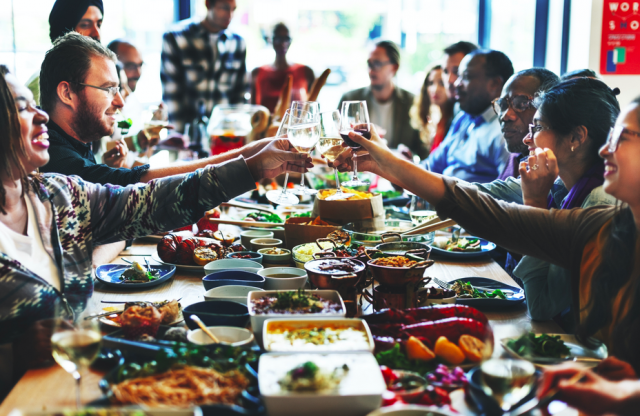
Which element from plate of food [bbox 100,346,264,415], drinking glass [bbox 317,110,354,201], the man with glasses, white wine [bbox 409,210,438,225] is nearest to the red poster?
the man with glasses

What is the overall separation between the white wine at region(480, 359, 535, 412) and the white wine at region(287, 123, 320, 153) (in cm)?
112

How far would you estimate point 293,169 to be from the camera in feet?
6.97

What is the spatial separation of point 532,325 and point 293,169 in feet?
3.31

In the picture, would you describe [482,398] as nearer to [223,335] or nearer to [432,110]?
[223,335]

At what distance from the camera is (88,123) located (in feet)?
7.83

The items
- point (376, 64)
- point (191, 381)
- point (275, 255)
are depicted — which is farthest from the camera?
point (376, 64)

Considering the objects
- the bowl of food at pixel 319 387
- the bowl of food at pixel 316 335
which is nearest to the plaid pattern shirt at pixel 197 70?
the bowl of food at pixel 316 335

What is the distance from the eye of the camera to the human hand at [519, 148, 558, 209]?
1816mm

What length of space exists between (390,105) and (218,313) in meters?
4.20

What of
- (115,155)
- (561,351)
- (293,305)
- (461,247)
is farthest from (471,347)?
(115,155)

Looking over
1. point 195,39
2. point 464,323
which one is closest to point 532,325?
point 464,323

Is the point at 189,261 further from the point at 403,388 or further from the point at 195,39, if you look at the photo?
the point at 195,39

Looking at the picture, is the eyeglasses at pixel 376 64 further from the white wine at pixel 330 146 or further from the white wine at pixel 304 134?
the white wine at pixel 304 134

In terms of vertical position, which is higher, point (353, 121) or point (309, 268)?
point (353, 121)
